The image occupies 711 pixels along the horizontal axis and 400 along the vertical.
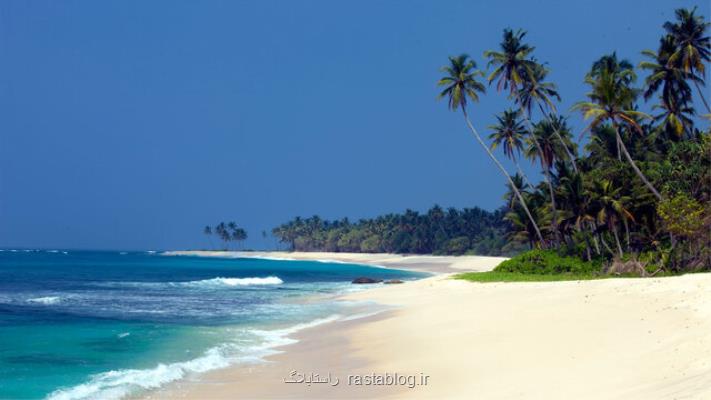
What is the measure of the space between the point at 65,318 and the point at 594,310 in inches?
Answer: 1093

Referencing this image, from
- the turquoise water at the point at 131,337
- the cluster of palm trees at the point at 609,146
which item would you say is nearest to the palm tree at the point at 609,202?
the cluster of palm trees at the point at 609,146

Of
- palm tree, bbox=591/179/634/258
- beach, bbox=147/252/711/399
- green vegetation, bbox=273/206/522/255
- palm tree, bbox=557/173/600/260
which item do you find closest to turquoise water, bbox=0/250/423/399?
beach, bbox=147/252/711/399

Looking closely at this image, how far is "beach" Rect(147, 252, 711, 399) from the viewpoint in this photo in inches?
491

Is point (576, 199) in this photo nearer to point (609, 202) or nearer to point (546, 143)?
point (609, 202)

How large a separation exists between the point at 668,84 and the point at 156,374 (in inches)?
1815

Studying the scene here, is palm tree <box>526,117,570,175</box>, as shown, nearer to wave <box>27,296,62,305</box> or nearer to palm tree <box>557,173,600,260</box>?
palm tree <box>557,173,600,260</box>

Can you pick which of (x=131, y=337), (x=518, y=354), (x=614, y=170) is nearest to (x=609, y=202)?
(x=614, y=170)

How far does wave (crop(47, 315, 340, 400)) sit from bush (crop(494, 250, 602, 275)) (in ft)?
92.1

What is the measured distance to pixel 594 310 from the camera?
67.1 ft

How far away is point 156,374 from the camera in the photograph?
58.1 feet

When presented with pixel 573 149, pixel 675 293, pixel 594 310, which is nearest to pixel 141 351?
pixel 594 310

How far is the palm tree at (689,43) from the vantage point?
45.8 meters

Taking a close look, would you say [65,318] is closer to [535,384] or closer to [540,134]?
[535,384]

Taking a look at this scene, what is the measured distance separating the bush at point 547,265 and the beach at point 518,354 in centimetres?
1950
